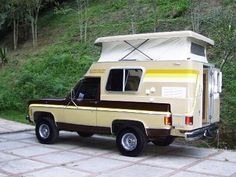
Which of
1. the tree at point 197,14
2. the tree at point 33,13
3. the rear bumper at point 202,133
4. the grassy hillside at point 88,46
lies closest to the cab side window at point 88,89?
the rear bumper at point 202,133

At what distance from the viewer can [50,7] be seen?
28766 mm

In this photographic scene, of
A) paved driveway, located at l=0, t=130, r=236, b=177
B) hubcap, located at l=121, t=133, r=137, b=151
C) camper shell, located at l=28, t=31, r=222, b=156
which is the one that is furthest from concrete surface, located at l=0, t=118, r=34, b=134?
hubcap, located at l=121, t=133, r=137, b=151

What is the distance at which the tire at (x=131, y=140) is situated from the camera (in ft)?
32.4

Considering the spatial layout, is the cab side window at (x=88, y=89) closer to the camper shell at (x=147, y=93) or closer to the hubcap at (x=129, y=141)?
the camper shell at (x=147, y=93)

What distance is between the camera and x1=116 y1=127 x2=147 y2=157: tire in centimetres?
988

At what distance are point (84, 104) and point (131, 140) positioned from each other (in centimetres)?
161

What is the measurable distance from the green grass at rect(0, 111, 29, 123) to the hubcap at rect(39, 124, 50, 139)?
4097mm

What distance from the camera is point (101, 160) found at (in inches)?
383

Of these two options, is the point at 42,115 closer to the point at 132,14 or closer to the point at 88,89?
A: the point at 88,89

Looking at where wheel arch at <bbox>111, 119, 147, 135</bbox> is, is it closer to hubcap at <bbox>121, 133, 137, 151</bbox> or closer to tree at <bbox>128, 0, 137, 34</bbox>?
hubcap at <bbox>121, 133, 137, 151</bbox>

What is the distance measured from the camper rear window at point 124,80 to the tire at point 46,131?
2.04m

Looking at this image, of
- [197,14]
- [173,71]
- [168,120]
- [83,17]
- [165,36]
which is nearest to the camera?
[168,120]

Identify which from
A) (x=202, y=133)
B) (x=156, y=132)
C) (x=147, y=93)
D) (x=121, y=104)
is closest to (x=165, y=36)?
(x=147, y=93)

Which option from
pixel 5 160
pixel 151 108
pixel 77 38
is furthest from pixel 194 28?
pixel 5 160
